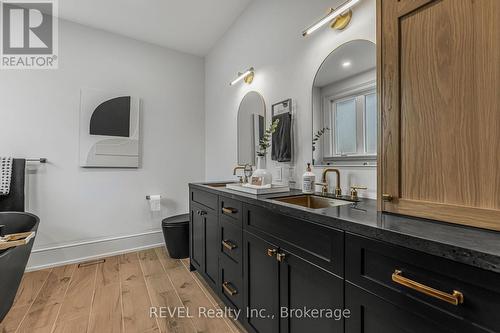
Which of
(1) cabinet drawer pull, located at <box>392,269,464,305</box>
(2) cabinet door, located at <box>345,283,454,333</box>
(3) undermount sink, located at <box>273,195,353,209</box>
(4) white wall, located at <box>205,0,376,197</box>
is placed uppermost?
(4) white wall, located at <box>205,0,376,197</box>

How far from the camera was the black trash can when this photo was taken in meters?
2.70

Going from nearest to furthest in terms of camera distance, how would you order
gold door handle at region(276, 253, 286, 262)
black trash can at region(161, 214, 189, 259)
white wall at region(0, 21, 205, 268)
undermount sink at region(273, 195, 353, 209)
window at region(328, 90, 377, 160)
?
gold door handle at region(276, 253, 286, 262) → window at region(328, 90, 377, 160) → undermount sink at region(273, 195, 353, 209) → white wall at region(0, 21, 205, 268) → black trash can at region(161, 214, 189, 259)

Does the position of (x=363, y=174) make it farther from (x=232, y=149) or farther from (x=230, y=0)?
(x=230, y=0)

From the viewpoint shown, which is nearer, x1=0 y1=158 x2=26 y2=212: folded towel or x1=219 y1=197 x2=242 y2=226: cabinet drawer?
x1=219 y1=197 x2=242 y2=226: cabinet drawer

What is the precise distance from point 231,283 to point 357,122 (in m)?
1.39

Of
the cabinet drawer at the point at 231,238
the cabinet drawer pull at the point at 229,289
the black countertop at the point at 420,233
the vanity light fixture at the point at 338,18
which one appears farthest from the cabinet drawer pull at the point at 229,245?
the vanity light fixture at the point at 338,18

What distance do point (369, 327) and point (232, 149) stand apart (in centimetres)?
223

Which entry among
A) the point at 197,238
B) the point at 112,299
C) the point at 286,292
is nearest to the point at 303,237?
the point at 286,292

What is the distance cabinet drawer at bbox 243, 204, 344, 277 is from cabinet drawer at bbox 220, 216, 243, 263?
0.19 meters

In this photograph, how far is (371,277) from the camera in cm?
79

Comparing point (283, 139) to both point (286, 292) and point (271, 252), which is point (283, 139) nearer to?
point (271, 252)

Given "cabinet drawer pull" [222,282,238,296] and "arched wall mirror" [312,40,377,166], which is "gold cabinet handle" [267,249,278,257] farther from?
"arched wall mirror" [312,40,377,166]

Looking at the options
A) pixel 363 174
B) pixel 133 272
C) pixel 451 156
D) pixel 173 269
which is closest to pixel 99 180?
pixel 133 272

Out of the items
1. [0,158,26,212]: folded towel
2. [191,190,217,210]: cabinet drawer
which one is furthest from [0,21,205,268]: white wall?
[191,190,217,210]: cabinet drawer
